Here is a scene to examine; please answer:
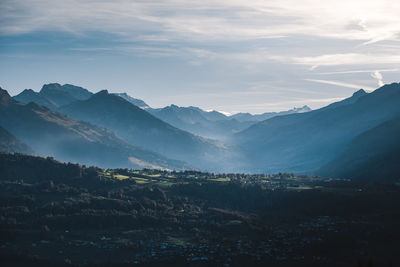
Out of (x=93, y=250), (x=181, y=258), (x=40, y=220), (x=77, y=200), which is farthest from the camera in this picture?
(x=77, y=200)

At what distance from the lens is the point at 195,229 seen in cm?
15300

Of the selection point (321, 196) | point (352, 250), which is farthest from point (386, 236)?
point (321, 196)

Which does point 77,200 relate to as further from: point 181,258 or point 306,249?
point 306,249

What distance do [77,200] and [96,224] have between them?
29481mm

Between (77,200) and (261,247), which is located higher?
(77,200)

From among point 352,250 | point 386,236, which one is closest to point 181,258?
point 352,250

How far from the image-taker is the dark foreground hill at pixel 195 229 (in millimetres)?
120562

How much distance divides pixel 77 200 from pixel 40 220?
1071 inches

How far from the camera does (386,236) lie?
5177 inches

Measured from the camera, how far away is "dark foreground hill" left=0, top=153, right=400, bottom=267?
4747 inches

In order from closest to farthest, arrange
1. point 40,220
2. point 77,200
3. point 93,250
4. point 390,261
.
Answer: point 390,261
point 93,250
point 40,220
point 77,200

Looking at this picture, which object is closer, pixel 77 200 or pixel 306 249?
pixel 306 249

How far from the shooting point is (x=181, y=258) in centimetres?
12025

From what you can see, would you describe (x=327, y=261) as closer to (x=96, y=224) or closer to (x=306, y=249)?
(x=306, y=249)
